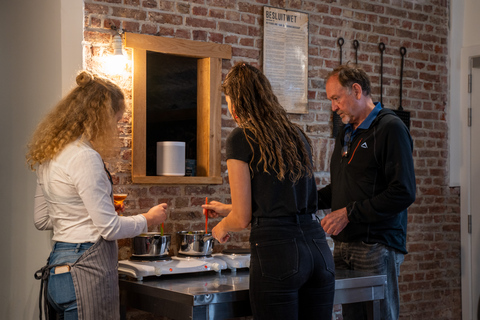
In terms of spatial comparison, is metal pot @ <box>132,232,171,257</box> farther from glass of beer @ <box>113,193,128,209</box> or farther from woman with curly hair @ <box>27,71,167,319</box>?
woman with curly hair @ <box>27,71,167,319</box>

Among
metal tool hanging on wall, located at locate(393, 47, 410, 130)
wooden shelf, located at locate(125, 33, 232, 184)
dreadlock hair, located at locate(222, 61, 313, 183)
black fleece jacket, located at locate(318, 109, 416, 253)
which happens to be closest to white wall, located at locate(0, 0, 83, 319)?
wooden shelf, located at locate(125, 33, 232, 184)

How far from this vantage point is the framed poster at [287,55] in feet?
12.7

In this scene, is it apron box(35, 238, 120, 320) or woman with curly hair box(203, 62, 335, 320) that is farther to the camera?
apron box(35, 238, 120, 320)

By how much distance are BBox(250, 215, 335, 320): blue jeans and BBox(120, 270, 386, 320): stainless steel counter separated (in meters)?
0.21

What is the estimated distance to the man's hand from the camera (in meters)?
3.02

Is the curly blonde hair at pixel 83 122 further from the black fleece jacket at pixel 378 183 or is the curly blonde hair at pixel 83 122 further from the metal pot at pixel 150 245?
the black fleece jacket at pixel 378 183

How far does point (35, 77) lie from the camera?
11.0 ft

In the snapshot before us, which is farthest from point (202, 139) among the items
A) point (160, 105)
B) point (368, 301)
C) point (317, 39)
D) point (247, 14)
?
point (368, 301)

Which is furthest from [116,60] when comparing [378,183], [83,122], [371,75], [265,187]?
[371,75]

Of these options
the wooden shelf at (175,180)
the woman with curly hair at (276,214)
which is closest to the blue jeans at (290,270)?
the woman with curly hair at (276,214)

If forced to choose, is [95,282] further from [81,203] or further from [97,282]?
[81,203]

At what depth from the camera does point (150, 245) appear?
10.3 ft

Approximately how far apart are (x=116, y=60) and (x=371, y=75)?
6.32 ft

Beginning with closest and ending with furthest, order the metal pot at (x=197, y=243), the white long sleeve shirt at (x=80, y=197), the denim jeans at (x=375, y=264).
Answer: the white long sleeve shirt at (x=80, y=197)
the denim jeans at (x=375, y=264)
the metal pot at (x=197, y=243)
